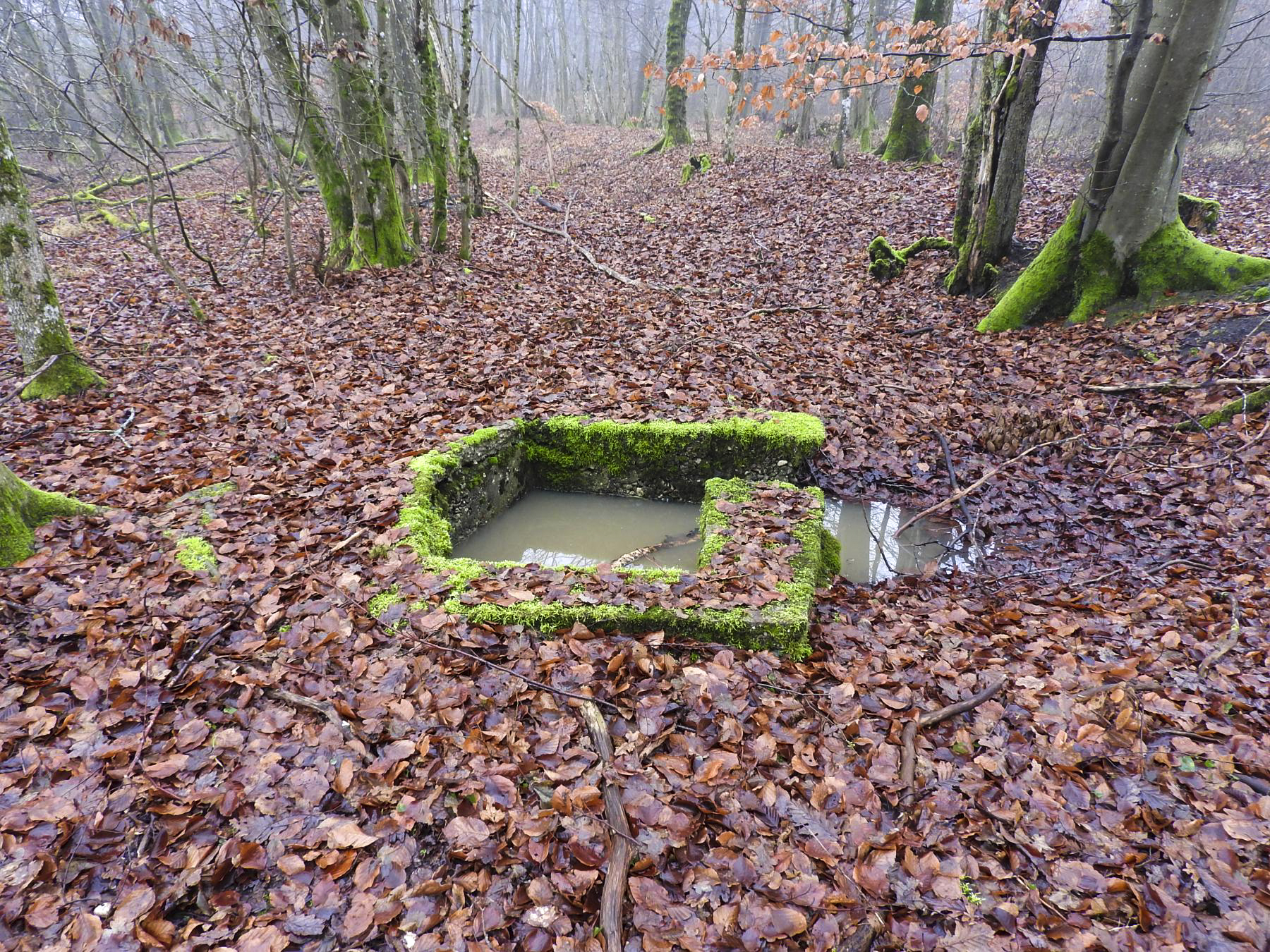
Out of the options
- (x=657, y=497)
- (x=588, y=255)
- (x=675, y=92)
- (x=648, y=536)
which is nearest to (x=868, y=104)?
(x=675, y=92)

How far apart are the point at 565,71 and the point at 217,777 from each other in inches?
1312

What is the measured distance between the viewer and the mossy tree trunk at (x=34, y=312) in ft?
18.5

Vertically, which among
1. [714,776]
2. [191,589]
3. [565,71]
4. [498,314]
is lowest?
[714,776]

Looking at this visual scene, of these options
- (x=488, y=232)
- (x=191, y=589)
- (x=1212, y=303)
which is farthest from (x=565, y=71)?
(x=191, y=589)

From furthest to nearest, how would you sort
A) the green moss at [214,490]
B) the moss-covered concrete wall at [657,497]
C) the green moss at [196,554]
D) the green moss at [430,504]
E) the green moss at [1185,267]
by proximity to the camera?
the green moss at [1185,267] → the green moss at [214,490] → the green moss at [430,504] → the green moss at [196,554] → the moss-covered concrete wall at [657,497]

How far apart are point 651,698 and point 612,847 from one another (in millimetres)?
811

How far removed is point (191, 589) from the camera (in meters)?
3.65

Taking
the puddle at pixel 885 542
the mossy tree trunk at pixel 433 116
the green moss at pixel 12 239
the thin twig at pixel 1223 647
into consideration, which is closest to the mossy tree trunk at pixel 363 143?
the mossy tree trunk at pixel 433 116

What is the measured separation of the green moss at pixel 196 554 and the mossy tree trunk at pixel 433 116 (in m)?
7.94

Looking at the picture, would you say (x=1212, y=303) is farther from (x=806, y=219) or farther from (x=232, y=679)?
(x=232, y=679)

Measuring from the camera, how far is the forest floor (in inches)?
89.4

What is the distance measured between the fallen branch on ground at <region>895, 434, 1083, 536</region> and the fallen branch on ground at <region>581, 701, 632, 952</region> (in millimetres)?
3032

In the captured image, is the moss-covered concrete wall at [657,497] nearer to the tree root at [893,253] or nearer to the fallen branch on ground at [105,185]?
the tree root at [893,253]

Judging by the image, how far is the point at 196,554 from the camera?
3.91 m
